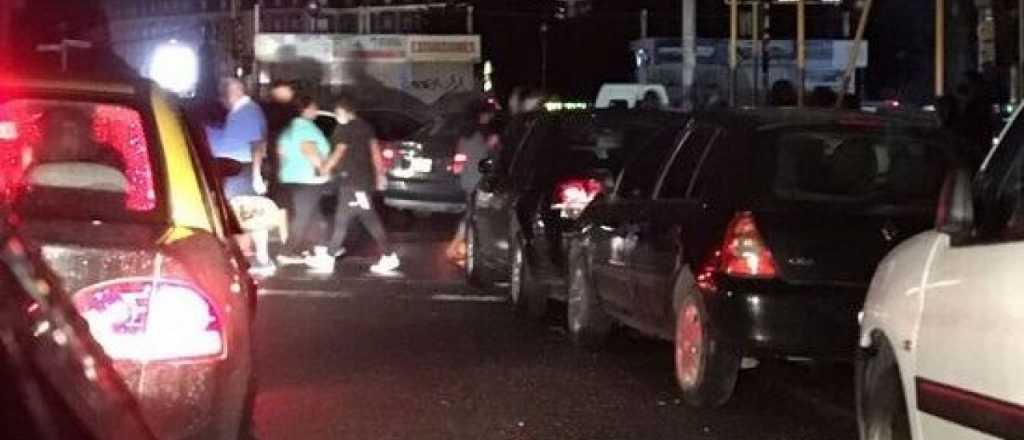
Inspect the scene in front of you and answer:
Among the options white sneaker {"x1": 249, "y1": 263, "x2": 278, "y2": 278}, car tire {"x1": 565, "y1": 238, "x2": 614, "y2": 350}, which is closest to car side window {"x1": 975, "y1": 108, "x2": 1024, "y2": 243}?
car tire {"x1": 565, "y1": 238, "x2": 614, "y2": 350}

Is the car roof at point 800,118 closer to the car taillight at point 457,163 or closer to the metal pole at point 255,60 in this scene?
the car taillight at point 457,163

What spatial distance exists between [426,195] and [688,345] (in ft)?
38.9

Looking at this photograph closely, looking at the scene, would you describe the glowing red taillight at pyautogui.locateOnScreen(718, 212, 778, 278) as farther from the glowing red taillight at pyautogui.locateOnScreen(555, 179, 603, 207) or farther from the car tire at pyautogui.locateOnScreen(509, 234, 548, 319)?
the car tire at pyautogui.locateOnScreen(509, 234, 548, 319)

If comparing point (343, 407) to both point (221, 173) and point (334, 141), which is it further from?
point (334, 141)

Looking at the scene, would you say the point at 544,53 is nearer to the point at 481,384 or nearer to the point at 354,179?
the point at 354,179

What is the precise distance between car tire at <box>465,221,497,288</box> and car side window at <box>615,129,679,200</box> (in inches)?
141

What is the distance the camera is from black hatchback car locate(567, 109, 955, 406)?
774 cm

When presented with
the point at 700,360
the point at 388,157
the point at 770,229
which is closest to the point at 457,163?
the point at 388,157

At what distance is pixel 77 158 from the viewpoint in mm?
5484

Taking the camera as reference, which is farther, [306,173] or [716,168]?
[306,173]

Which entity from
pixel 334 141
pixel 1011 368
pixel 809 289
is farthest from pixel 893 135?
pixel 334 141

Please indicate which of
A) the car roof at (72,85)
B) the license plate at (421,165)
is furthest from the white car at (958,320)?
the license plate at (421,165)

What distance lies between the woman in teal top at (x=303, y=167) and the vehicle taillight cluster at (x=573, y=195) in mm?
4118

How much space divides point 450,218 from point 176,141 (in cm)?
1623
